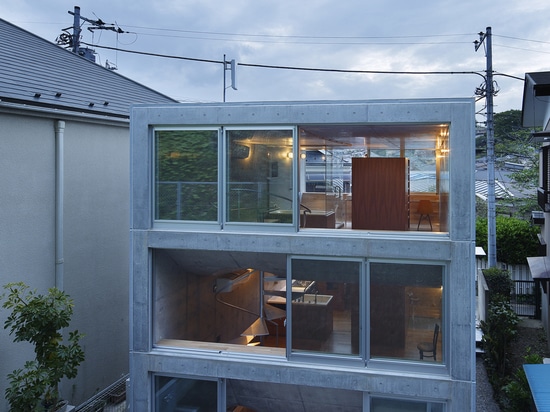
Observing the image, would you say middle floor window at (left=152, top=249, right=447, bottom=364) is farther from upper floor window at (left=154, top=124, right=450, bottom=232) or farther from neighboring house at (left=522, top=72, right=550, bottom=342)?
neighboring house at (left=522, top=72, right=550, bottom=342)

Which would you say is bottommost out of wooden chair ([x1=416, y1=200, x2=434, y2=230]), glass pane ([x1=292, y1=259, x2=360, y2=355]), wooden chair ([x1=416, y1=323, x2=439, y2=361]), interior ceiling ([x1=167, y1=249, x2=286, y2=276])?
wooden chair ([x1=416, y1=323, x2=439, y2=361])

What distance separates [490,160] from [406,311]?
43.3ft

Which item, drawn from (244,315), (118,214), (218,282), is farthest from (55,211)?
(244,315)

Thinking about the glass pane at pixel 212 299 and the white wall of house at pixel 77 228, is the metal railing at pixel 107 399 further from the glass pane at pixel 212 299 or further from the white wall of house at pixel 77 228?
the glass pane at pixel 212 299

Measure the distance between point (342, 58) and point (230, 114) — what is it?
142 feet

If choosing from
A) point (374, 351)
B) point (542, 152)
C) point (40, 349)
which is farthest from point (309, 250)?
point (542, 152)

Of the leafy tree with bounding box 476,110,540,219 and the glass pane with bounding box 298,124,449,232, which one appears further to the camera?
the leafy tree with bounding box 476,110,540,219

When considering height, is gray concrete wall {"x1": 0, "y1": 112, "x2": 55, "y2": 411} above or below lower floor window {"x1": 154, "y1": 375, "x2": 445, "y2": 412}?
above

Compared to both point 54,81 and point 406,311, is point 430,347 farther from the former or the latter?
point 54,81

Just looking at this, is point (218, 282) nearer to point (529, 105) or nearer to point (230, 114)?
point (230, 114)

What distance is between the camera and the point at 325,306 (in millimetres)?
8227

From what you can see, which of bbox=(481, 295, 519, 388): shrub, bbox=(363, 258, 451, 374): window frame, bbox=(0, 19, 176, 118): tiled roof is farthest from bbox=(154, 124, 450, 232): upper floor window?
bbox=(481, 295, 519, 388): shrub

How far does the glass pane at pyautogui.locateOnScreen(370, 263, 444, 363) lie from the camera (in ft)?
25.6

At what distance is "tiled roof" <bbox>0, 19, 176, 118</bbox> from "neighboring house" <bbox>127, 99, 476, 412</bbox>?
8.71 feet
